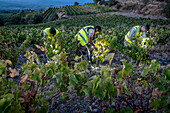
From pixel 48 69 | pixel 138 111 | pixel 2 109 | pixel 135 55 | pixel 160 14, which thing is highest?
pixel 160 14

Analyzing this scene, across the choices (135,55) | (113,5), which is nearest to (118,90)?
(135,55)

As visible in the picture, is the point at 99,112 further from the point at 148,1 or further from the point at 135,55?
the point at 148,1

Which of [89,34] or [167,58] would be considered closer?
[89,34]

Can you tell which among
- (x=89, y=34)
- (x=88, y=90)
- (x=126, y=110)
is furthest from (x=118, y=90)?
(x=89, y=34)

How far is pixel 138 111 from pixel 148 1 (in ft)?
197

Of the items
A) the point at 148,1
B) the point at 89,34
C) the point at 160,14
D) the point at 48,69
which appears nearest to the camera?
the point at 48,69

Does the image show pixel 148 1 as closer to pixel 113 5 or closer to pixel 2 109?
pixel 113 5

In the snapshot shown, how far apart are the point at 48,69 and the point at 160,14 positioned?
43.4m

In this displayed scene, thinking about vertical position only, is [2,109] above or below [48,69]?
below

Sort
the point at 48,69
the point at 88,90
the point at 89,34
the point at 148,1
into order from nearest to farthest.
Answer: the point at 88,90 < the point at 48,69 < the point at 89,34 < the point at 148,1

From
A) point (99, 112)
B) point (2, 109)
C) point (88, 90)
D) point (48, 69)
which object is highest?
point (48, 69)

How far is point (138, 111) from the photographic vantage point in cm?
229

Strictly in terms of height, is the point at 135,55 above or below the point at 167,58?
above

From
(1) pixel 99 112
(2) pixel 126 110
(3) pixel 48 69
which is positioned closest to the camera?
(2) pixel 126 110
